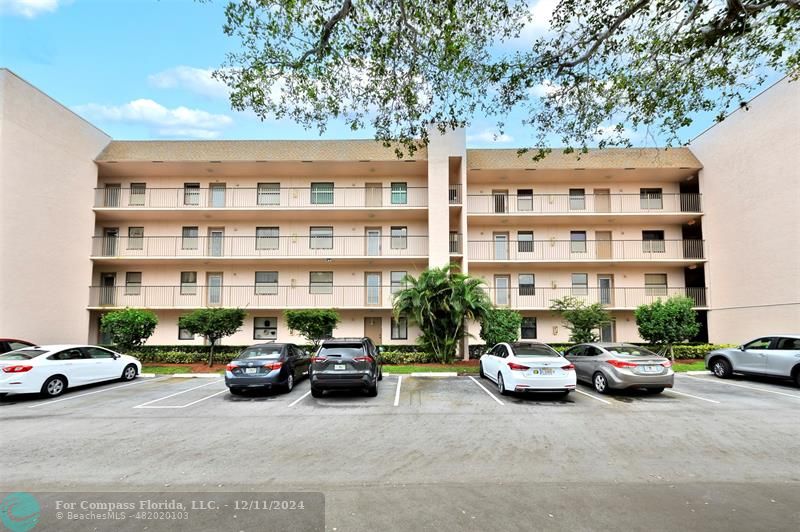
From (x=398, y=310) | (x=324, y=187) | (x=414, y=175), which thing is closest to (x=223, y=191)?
(x=324, y=187)

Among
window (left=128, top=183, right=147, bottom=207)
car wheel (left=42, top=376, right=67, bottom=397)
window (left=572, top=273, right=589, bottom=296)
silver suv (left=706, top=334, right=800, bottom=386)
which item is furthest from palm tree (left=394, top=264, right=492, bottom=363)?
window (left=128, top=183, right=147, bottom=207)

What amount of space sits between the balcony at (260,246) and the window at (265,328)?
3594 mm

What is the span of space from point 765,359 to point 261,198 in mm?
22863

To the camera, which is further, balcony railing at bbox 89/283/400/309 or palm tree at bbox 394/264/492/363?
balcony railing at bbox 89/283/400/309

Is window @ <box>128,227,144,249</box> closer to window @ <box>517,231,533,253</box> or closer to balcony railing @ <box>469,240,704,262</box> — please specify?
balcony railing @ <box>469,240,704,262</box>

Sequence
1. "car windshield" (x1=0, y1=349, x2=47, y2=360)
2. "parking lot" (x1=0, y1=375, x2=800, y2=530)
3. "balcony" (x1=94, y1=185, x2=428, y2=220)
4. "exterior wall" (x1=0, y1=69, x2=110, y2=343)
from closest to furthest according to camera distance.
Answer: "parking lot" (x1=0, y1=375, x2=800, y2=530) < "car windshield" (x1=0, y1=349, x2=47, y2=360) < "exterior wall" (x1=0, y1=69, x2=110, y2=343) < "balcony" (x1=94, y1=185, x2=428, y2=220)

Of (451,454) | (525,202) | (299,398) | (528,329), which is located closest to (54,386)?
(299,398)

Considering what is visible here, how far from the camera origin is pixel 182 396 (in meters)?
10.8

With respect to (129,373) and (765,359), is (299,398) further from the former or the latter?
(765,359)

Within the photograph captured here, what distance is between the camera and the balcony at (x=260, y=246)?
21219 mm

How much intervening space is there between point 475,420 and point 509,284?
48.5ft

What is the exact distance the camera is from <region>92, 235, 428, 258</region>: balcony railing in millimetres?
A: 21297

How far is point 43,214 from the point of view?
1744cm

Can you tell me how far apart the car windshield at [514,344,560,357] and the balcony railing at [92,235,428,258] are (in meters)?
10.9
